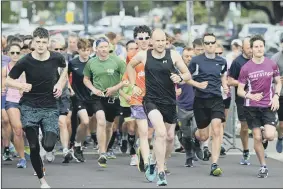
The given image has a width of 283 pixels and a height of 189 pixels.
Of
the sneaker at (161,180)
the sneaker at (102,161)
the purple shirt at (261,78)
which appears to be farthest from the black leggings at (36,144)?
the purple shirt at (261,78)

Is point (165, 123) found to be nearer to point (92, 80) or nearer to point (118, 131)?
point (92, 80)

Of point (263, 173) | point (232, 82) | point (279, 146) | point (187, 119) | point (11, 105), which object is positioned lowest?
point (279, 146)

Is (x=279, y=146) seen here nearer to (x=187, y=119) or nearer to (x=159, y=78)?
(x=187, y=119)

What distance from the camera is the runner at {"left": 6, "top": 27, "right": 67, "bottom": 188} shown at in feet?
42.8

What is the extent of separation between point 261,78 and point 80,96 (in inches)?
141

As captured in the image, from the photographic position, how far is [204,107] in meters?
15.1

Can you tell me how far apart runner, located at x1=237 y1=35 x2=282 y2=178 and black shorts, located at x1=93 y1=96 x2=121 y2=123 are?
2679 mm

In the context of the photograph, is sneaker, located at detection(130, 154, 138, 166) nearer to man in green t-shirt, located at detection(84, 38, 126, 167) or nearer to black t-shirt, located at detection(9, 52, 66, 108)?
man in green t-shirt, located at detection(84, 38, 126, 167)

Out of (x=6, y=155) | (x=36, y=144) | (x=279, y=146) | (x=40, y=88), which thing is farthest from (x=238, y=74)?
(x=36, y=144)

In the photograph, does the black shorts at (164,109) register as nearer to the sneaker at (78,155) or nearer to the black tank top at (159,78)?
the black tank top at (159,78)

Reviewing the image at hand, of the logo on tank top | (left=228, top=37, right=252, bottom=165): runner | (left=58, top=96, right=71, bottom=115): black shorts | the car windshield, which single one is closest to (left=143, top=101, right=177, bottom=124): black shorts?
(left=228, top=37, right=252, bottom=165): runner

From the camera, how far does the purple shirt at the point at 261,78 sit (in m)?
14.3

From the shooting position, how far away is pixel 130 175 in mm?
14453

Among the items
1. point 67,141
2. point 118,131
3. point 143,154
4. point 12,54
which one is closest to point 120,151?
point 118,131
